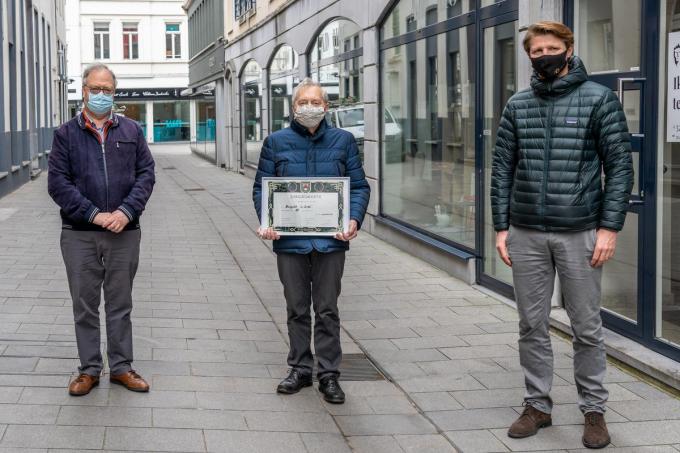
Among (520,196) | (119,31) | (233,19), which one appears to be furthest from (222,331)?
(119,31)

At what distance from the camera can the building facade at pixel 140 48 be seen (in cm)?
6097

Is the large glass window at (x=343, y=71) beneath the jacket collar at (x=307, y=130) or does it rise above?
above

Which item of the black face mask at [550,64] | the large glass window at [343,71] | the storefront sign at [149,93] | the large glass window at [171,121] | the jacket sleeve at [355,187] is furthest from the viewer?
the large glass window at [171,121]

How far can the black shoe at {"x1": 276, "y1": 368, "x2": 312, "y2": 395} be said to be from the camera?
6035 millimetres

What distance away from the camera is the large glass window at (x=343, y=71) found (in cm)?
1491

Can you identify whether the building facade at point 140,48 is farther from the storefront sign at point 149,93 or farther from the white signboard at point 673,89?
→ the white signboard at point 673,89

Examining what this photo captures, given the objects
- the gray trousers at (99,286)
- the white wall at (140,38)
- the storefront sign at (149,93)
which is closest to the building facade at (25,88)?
the gray trousers at (99,286)

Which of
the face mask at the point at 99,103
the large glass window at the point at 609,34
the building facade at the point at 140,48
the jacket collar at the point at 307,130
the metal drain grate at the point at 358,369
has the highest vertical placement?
the building facade at the point at 140,48

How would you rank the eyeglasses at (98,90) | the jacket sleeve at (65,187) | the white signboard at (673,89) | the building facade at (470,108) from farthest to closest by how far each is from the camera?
the building facade at (470,108), the white signboard at (673,89), the eyeglasses at (98,90), the jacket sleeve at (65,187)

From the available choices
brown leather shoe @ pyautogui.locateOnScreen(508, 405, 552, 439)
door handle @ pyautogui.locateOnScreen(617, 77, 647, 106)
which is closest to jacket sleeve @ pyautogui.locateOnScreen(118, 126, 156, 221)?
brown leather shoe @ pyautogui.locateOnScreen(508, 405, 552, 439)

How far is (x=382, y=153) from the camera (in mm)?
13969

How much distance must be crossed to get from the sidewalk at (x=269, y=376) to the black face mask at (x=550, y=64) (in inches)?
70.4

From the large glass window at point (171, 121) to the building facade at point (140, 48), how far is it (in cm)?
6

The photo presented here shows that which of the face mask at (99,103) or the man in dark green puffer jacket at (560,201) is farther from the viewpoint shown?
the face mask at (99,103)
